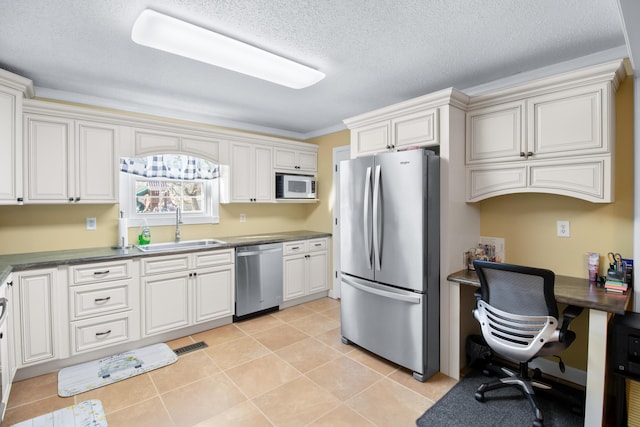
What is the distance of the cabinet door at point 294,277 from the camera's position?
13.4 ft

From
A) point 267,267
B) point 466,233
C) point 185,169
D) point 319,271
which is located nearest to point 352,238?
point 466,233

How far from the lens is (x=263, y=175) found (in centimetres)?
421

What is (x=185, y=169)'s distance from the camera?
12.3ft

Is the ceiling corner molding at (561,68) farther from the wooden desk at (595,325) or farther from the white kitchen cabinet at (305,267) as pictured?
the white kitchen cabinet at (305,267)

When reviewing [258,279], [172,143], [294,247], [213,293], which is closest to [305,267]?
[294,247]

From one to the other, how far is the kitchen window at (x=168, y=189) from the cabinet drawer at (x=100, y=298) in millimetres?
860

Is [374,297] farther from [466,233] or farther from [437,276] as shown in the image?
[466,233]

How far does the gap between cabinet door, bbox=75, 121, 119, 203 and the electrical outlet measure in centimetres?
389

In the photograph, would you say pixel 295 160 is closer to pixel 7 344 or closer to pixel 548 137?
pixel 548 137

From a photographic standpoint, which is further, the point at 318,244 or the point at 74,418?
the point at 318,244

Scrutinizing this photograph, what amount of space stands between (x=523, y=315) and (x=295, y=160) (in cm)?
333

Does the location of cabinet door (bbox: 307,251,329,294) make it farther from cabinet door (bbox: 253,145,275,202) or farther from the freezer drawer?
the freezer drawer

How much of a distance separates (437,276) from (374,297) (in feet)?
1.83

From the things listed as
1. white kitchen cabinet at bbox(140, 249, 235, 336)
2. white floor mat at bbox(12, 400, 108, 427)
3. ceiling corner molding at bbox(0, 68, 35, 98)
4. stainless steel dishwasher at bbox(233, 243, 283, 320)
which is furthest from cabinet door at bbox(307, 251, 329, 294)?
ceiling corner molding at bbox(0, 68, 35, 98)
